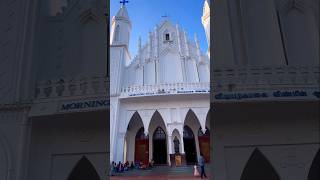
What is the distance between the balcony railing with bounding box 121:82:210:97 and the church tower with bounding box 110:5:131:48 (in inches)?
169

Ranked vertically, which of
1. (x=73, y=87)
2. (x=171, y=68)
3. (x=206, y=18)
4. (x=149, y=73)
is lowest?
(x=73, y=87)

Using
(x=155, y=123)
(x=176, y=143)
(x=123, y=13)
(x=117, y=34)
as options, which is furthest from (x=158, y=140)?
(x=123, y=13)

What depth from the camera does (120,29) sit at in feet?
68.1

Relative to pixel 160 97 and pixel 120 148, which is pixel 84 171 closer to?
pixel 120 148

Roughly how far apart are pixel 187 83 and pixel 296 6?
1141 cm

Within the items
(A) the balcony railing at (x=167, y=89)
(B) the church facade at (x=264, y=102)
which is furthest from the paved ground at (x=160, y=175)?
(A) the balcony railing at (x=167, y=89)

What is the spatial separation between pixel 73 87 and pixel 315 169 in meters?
4.85

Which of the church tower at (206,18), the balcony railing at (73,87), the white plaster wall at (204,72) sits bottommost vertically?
the balcony railing at (73,87)

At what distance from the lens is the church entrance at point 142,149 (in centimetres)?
1796

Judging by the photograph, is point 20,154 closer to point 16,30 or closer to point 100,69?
point 100,69

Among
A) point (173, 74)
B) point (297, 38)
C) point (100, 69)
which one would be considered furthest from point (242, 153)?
point (173, 74)

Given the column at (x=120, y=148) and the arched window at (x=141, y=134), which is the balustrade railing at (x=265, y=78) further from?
the arched window at (x=141, y=134)

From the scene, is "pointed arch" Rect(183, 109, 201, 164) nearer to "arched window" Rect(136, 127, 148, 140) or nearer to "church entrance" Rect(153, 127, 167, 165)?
"church entrance" Rect(153, 127, 167, 165)

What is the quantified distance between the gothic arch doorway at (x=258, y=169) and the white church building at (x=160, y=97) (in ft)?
36.1
